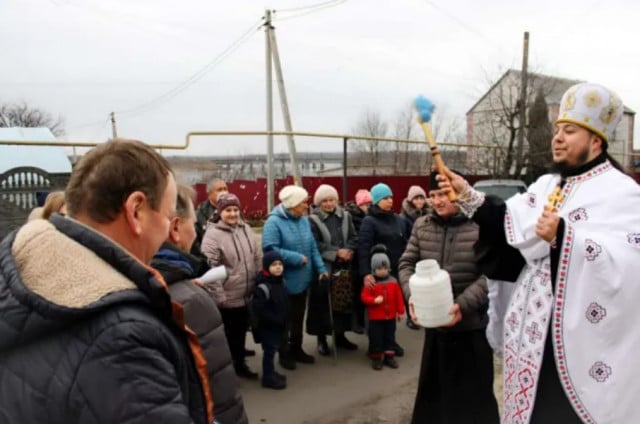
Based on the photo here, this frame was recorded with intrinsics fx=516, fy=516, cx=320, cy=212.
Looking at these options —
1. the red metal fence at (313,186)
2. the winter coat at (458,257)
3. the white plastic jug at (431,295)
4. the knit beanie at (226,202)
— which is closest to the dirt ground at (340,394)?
the winter coat at (458,257)

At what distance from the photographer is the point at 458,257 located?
3404mm

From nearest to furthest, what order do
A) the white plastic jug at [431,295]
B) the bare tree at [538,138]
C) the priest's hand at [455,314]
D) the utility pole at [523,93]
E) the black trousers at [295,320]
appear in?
the white plastic jug at [431,295]
the priest's hand at [455,314]
the black trousers at [295,320]
the utility pole at [523,93]
the bare tree at [538,138]

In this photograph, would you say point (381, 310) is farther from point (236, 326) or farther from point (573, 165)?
point (573, 165)

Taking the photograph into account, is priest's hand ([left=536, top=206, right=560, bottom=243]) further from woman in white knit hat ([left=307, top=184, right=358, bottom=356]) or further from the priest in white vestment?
woman in white knit hat ([left=307, top=184, right=358, bottom=356])

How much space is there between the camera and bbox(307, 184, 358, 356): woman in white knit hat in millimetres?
5391

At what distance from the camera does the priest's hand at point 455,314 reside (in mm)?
3047

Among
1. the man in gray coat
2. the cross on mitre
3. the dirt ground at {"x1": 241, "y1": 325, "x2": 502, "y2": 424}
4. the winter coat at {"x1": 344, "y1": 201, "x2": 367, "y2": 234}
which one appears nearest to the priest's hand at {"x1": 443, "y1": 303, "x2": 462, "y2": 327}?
the man in gray coat

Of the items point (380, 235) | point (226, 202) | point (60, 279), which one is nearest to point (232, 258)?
point (226, 202)

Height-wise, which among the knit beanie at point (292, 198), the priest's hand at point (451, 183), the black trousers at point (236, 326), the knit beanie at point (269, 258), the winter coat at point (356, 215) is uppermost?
the priest's hand at point (451, 183)

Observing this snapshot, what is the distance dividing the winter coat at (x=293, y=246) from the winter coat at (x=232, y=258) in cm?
31

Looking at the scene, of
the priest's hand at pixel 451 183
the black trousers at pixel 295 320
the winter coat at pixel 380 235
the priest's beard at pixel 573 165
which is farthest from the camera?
the winter coat at pixel 380 235

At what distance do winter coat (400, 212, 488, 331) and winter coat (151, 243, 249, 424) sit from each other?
5.30 ft

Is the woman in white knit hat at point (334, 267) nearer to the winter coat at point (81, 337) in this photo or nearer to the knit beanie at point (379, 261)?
the knit beanie at point (379, 261)

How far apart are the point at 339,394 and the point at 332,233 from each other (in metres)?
1.76
